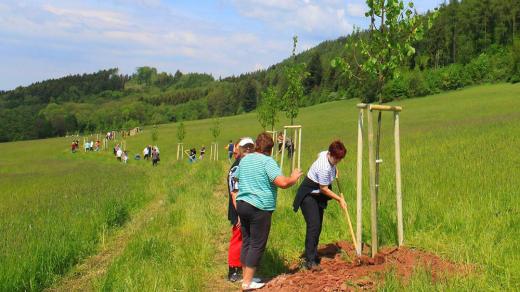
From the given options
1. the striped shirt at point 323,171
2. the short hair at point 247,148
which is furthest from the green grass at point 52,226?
the striped shirt at point 323,171

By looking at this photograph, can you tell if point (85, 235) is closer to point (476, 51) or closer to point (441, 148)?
point (441, 148)

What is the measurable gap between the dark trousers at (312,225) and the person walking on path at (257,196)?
2.75 ft

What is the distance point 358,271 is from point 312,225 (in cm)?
102

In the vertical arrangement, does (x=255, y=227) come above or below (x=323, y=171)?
below

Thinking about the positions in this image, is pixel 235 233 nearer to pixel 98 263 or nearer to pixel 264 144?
pixel 264 144

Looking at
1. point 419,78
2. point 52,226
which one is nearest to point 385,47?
point 52,226

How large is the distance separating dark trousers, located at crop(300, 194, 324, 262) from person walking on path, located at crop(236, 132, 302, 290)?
84 cm

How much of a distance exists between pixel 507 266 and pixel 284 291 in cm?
256

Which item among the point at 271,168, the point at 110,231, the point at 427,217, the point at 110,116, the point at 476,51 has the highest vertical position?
the point at 476,51

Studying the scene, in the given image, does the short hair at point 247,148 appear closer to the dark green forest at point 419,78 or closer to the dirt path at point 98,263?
the dirt path at point 98,263

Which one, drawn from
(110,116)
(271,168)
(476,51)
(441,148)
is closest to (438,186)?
(271,168)

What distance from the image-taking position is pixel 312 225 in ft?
21.3

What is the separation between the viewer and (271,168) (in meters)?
5.74

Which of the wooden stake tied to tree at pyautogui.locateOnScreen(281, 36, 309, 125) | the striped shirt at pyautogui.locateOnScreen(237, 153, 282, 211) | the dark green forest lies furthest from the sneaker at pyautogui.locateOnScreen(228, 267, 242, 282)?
the dark green forest
